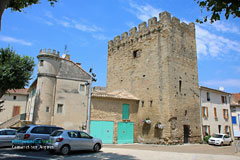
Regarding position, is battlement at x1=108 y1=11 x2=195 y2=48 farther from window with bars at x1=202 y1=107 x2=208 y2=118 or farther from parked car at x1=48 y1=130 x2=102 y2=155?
parked car at x1=48 y1=130 x2=102 y2=155

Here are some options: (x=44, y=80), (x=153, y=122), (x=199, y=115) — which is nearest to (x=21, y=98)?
(x=44, y=80)

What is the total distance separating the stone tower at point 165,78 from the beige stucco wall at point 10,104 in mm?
16297

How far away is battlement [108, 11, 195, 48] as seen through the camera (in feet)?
65.0

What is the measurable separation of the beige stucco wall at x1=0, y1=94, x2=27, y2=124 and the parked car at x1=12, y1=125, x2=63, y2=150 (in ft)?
67.4

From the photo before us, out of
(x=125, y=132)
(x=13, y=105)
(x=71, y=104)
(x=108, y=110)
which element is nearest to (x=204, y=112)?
(x=125, y=132)

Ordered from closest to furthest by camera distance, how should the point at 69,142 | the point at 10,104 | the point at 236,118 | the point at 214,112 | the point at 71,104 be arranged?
the point at 69,142, the point at 71,104, the point at 214,112, the point at 236,118, the point at 10,104

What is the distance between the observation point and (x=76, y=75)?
1869cm

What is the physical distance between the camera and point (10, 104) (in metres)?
29.0

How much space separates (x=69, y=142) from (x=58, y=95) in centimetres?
797

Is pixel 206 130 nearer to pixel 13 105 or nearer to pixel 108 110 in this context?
pixel 108 110

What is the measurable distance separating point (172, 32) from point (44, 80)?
42.9 feet

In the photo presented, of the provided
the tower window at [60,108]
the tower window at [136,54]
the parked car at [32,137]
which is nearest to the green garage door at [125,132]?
the tower window at [60,108]

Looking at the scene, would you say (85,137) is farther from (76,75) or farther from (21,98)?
(21,98)

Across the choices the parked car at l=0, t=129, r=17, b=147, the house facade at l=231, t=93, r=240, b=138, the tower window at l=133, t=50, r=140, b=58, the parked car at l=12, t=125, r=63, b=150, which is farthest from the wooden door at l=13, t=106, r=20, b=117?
the house facade at l=231, t=93, r=240, b=138
